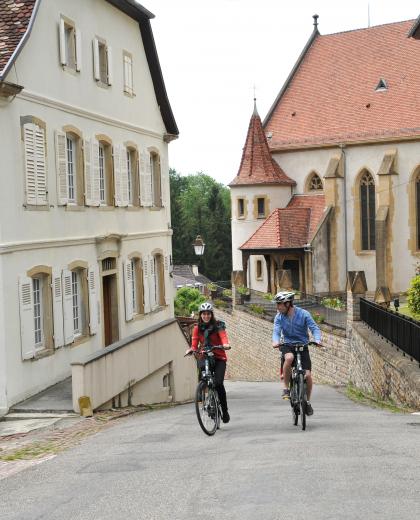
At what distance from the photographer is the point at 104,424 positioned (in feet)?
44.1

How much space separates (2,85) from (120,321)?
811 cm

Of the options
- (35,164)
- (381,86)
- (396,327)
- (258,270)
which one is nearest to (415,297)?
(396,327)

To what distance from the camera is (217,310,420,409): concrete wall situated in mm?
15820

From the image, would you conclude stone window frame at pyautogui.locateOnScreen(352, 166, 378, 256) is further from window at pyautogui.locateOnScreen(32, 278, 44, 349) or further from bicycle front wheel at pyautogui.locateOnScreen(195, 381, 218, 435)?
bicycle front wheel at pyautogui.locateOnScreen(195, 381, 218, 435)

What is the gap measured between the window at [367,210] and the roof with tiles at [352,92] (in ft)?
7.11

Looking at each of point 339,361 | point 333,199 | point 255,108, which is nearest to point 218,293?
point 333,199

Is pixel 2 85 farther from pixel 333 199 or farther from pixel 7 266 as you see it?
pixel 333 199

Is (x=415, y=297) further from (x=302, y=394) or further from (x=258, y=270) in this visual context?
(x=258, y=270)

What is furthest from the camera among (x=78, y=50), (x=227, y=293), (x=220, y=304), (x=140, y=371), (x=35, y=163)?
(x=227, y=293)

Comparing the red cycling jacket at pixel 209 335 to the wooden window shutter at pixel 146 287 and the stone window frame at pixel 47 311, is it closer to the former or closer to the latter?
the stone window frame at pixel 47 311

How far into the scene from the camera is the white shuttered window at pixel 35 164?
1578 centimetres

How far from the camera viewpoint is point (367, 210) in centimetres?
4572

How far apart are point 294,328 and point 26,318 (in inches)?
233

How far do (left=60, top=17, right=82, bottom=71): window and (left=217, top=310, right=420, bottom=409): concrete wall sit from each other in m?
8.50
